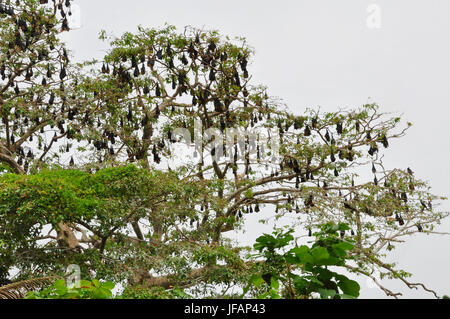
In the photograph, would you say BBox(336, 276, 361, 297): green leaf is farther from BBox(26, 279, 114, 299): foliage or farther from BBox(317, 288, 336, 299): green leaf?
BBox(26, 279, 114, 299): foliage

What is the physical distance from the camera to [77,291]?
6.07ft

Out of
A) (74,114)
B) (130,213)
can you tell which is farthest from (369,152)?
(74,114)

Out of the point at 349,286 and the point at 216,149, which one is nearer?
the point at 349,286

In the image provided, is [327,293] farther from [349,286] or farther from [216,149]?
[216,149]

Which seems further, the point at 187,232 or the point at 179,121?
the point at 179,121

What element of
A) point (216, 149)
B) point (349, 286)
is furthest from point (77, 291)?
point (216, 149)

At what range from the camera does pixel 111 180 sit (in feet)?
26.3

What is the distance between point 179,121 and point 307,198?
14.1ft

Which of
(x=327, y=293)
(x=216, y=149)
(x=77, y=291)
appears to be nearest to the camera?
(x=327, y=293)

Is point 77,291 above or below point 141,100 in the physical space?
below

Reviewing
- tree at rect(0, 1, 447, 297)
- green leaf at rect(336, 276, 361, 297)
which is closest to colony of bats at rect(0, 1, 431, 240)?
tree at rect(0, 1, 447, 297)

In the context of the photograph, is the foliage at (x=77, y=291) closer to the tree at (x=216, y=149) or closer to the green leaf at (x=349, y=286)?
the green leaf at (x=349, y=286)
